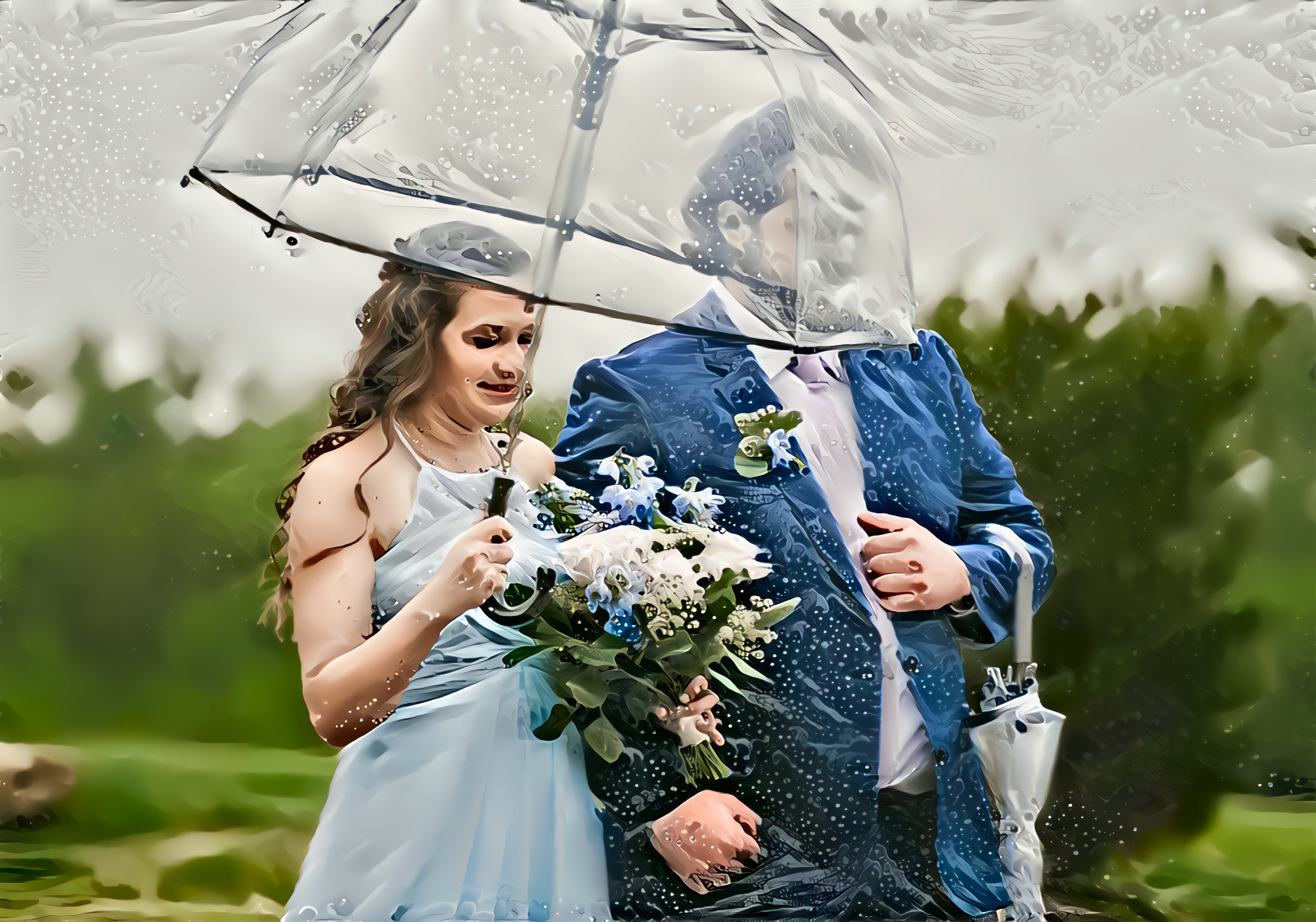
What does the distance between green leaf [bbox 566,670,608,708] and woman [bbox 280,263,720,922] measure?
0.32 feet

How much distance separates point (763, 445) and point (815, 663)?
67 cm

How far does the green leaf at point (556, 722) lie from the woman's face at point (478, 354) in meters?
0.84

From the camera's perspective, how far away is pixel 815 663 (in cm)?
297

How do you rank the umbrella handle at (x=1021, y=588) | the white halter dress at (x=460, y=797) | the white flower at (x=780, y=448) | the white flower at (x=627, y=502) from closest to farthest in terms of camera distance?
the white halter dress at (x=460, y=797) → the white flower at (x=627, y=502) → the white flower at (x=780, y=448) → the umbrella handle at (x=1021, y=588)

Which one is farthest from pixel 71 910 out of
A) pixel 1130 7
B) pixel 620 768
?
pixel 1130 7

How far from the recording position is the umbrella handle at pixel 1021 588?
3.20 metres

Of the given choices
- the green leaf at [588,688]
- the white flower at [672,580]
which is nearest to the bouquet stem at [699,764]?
the green leaf at [588,688]

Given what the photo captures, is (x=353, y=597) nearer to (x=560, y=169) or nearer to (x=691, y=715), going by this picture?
(x=691, y=715)

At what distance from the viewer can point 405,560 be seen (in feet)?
8.73

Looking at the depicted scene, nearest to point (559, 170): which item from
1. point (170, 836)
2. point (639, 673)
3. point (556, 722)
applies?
point (639, 673)

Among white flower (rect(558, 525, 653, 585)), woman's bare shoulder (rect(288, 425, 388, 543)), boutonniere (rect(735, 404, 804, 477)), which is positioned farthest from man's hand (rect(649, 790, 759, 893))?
woman's bare shoulder (rect(288, 425, 388, 543))

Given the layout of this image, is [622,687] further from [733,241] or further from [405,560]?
[733,241]

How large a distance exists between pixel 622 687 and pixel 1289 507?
2.43 metres

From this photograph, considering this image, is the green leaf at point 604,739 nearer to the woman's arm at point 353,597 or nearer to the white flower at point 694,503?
the woman's arm at point 353,597
